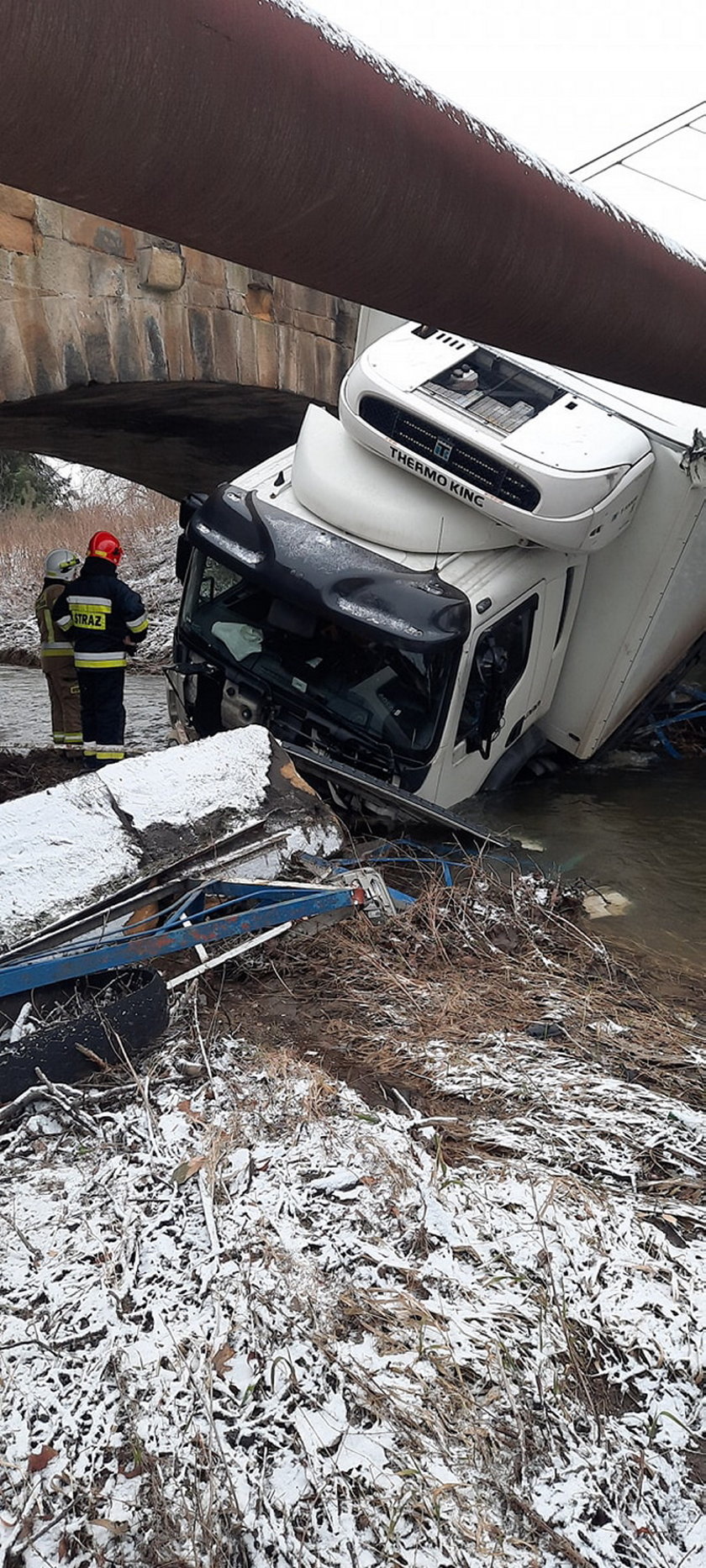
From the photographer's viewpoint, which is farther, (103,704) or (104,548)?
(103,704)

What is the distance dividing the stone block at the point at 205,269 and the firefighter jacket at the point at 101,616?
2.27 metres

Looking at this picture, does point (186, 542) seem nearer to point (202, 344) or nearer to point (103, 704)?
point (202, 344)

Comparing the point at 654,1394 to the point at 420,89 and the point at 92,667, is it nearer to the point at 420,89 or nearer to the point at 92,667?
the point at 420,89

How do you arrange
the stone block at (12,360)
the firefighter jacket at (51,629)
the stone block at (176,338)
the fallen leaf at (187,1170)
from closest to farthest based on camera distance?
the fallen leaf at (187,1170), the stone block at (12,360), the stone block at (176,338), the firefighter jacket at (51,629)

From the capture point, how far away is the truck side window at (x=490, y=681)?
25.7 feet

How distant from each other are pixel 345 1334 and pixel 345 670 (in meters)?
5.15

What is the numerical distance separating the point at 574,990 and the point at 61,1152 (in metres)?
2.59

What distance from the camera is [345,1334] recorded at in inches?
123

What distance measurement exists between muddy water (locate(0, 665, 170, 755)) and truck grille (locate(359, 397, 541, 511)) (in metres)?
3.26

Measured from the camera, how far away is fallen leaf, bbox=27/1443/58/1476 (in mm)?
2768

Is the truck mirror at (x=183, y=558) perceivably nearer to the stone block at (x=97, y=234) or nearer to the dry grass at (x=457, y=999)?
the stone block at (x=97, y=234)

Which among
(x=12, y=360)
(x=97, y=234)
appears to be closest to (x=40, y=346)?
(x=12, y=360)

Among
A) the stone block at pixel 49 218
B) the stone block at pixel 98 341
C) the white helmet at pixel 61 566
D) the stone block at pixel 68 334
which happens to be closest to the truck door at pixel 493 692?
the stone block at pixel 98 341

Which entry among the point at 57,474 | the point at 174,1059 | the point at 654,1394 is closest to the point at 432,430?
the point at 174,1059
